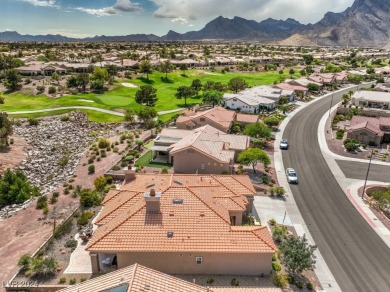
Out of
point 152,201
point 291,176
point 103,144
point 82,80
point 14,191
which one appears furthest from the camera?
point 82,80

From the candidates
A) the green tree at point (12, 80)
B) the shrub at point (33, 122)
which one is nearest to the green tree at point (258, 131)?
the shrub at point (33, 122)

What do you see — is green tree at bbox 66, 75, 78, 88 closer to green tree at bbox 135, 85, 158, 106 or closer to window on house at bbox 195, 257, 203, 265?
green tree at bbox 135, 85, 158, 106

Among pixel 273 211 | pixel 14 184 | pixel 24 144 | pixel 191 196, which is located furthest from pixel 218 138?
pixel 24 144

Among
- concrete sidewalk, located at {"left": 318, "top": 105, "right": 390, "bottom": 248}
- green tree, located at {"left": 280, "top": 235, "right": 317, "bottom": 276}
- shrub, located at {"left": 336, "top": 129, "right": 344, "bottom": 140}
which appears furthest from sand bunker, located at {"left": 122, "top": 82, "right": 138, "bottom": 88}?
green tree, located at {"left": 280, "top": 235, "right": 317, "bottom": 276}

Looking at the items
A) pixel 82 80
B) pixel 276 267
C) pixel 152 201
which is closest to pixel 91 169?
pixel 152 201

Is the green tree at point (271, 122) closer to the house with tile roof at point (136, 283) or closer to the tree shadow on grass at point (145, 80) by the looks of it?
the house with tile roof at point (136, 283)

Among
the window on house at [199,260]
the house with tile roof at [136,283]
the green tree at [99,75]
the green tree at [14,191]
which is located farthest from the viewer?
the green tree at [99,75]

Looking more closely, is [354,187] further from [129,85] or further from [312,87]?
[129,85]
